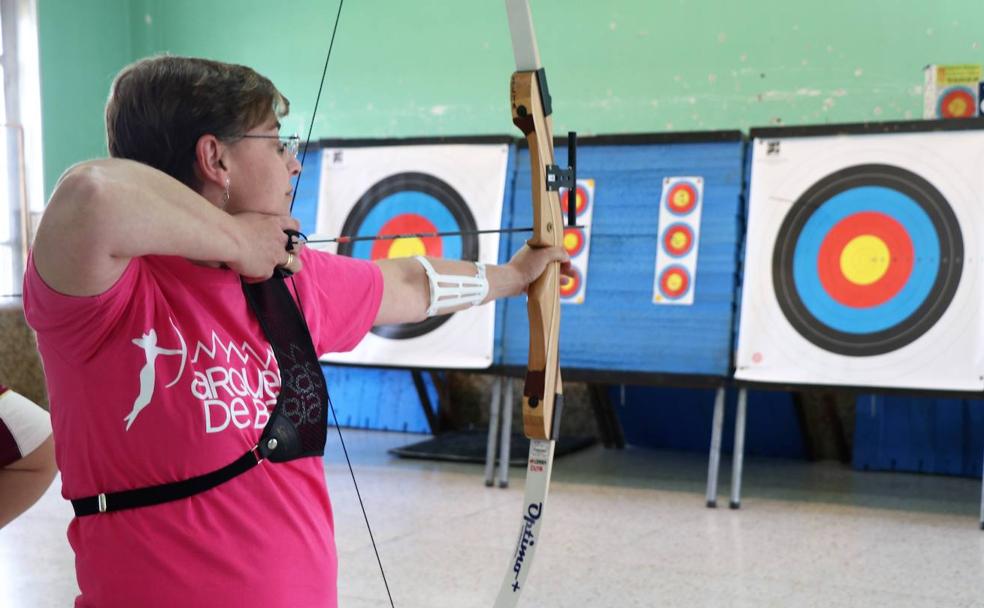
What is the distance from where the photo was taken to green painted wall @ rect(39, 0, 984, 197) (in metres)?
3.46

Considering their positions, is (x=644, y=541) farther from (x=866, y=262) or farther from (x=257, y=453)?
(x=257, y=453)

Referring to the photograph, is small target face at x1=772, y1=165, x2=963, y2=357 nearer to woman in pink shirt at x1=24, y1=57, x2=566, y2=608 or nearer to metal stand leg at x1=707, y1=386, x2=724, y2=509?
metal stand leg at x1=707, y1=386, x2=724, y2=509

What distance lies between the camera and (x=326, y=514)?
3.60 feet

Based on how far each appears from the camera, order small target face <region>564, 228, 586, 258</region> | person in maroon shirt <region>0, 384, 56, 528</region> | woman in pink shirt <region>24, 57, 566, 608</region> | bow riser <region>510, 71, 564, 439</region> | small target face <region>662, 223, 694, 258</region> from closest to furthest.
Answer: woman in pink shirt <region>24, 57, 566, 608</region>
bow riser <region>510, 71, 564, 439</region>
person in maroon shirt <region>0, 384, 56, 528</region>
small target face <region>662, 223, 694, 258</region>
small target face <region>564, 228, 586, 258</region>

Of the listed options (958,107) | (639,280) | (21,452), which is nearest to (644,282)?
(639,280)

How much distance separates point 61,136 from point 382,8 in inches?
57.1

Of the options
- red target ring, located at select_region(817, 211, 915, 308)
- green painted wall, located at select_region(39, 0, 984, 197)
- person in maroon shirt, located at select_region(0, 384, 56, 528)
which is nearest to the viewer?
person in maroon shirt, located at select_region(0, 384, 56, 528)

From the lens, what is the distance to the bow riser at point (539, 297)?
4.40 ft

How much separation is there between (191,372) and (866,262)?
2.35 metres

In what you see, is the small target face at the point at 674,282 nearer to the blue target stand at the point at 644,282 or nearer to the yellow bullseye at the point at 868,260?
the blue target stand at the point at 644,282

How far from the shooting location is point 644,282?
303 cm

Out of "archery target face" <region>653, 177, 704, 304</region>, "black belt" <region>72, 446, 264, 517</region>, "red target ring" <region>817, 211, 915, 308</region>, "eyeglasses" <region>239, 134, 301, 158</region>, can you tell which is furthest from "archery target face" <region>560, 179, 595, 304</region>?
"black belt" <region>72, 446, 264, 517</region>

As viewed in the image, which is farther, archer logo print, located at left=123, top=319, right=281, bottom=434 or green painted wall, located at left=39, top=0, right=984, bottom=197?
green painted wall, located at left=39, top=0, right=984, bottom=197

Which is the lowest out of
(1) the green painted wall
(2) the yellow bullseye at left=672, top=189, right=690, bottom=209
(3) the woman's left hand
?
(3) the woman's left hand
